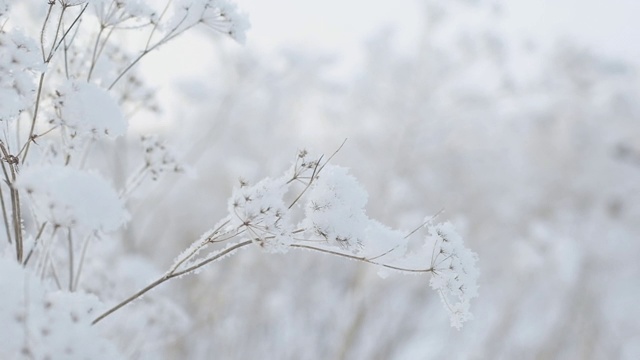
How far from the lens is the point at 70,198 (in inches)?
34.7

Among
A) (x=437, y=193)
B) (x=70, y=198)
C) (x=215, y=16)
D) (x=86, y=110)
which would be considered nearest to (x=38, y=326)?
(x=70, y=198)

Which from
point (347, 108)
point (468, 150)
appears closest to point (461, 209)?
point (468, 150)

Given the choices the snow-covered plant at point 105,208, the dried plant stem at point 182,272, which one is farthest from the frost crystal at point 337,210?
the dried plant stem at point 182,272

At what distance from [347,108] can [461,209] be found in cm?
255

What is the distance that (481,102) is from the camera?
7.26m

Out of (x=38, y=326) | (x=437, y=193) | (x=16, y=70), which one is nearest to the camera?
(x=38, y=326)

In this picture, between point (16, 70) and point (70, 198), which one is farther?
point (16, 70)

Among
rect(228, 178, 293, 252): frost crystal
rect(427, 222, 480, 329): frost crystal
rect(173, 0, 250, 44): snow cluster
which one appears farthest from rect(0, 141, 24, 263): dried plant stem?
rect(427, 222, 480, 329): frost crystal

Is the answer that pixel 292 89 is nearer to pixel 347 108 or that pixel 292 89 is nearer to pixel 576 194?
pixel 347 108

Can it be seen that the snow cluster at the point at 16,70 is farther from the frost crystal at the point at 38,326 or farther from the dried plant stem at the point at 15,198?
the frost crystal at the point at 38,326

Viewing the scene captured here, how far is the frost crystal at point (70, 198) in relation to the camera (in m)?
0.88

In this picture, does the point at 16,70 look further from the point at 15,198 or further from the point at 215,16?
the point at 215,16

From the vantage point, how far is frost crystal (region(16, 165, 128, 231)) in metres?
0.88

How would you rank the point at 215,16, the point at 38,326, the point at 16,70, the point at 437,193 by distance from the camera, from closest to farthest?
the point at 38,326
the point at 16,70
the point at 215,16
the point at 437,193
